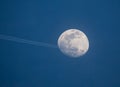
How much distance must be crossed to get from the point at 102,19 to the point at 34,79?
2.42m

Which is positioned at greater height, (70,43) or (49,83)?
(70,43)

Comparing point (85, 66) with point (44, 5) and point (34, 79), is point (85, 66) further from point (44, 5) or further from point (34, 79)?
point (44, 5)

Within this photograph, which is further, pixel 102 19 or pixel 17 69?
pixel 102 19

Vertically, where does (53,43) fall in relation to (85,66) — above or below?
above

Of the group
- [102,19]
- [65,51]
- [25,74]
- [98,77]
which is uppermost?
[102,19]

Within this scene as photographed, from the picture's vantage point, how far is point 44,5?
569 cm

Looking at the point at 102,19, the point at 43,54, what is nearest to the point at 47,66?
the point at 43,54

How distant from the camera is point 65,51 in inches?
229

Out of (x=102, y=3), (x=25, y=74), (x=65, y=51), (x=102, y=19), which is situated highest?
(x=102, y=3)

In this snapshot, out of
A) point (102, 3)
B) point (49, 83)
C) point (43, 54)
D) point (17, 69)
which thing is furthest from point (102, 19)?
point (17, 69)

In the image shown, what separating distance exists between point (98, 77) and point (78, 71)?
0.57 m

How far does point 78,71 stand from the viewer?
5836 millimetres

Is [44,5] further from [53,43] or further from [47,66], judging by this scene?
[47,66]

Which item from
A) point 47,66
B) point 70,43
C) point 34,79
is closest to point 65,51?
point 70,43
